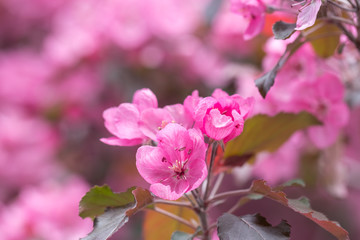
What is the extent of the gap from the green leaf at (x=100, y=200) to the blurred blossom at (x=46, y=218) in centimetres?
53

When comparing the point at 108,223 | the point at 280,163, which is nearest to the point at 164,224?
the point at 108,223

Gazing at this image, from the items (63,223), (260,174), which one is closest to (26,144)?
(63,223)

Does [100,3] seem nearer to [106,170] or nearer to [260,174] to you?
[106,170]

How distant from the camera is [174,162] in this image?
529 millimetres

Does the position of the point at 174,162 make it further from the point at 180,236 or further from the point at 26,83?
the point at 26,83

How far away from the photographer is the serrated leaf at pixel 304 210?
514 millimetres

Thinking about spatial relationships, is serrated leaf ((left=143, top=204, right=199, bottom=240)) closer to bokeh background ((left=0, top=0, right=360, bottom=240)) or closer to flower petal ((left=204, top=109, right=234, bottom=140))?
flower petal ((left=204, top=109, right=234, bottom=140))

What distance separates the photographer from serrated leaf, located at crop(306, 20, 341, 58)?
705 millimetres

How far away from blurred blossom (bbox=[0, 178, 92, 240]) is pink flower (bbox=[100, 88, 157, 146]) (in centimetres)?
57

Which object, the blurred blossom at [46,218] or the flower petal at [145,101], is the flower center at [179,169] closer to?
the flower petal at [145,101]

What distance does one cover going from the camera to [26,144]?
1.55m

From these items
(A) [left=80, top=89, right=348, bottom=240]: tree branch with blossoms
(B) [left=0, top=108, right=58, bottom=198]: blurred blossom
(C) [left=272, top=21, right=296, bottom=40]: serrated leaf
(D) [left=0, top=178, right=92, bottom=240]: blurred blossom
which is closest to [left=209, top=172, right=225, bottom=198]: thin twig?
(A) [left=80, top=89, right=348, bottom=240]: tree branch with blossoms

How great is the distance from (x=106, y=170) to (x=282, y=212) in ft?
2.01

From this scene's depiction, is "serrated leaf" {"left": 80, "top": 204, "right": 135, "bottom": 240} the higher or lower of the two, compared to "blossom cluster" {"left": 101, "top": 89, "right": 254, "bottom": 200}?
lower
